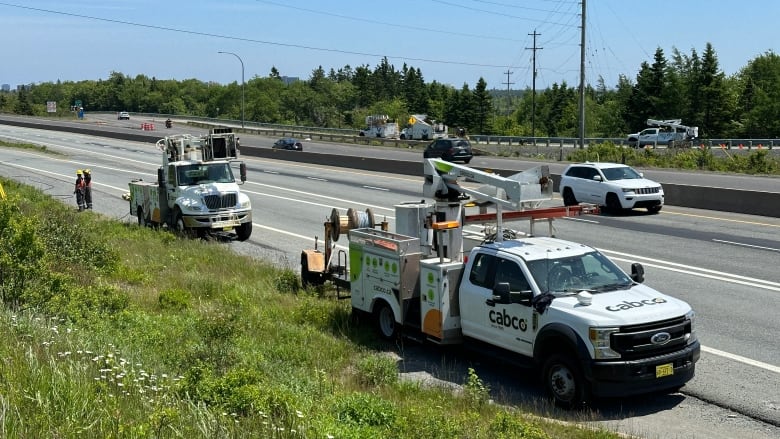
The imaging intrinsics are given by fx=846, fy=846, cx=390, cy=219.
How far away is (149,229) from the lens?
2464cm

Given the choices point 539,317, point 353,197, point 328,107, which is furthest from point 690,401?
point 328,107

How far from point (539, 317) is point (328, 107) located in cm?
18690

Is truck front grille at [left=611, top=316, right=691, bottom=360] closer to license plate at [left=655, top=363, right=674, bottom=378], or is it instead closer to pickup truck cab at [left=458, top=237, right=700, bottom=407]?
pickup truck cab at [left=458, top=237, right=700, bottom=407]

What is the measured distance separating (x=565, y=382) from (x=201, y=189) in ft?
52.8

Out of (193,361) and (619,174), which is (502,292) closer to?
(193,361)

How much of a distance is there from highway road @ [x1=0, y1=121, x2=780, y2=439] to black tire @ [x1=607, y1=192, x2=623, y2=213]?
40 cm

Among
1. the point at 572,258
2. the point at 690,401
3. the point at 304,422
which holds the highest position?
the point at 572,258

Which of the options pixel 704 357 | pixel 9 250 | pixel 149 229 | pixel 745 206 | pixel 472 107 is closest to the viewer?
pixel 704 357

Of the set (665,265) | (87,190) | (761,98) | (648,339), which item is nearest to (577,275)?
(648,339)

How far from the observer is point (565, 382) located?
32.2ft

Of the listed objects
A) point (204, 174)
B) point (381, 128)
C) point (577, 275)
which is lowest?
point (577, 275)

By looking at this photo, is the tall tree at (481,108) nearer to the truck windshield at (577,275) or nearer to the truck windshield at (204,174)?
the truck windshield at (204,174)

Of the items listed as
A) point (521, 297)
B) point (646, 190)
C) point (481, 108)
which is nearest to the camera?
point (521, 297)

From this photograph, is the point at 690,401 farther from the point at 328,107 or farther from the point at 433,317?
the point at 328,107
